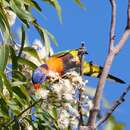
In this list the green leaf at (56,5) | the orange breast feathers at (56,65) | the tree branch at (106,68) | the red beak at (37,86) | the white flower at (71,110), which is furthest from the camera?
the green leaf at (56,5)

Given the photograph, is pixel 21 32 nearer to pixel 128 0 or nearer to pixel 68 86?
pixel 68 86

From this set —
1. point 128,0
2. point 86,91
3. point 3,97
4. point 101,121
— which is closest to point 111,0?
point 128,0

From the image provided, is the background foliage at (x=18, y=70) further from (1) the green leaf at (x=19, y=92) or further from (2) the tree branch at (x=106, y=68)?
(2) the tree branch at (x=106, y=68)

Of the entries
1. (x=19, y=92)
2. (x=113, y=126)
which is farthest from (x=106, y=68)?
(x=19, y=92)

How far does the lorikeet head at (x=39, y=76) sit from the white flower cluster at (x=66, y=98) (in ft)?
0.47

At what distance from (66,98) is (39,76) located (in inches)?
14.7

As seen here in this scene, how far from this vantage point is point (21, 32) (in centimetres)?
160

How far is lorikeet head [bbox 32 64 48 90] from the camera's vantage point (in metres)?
1.33

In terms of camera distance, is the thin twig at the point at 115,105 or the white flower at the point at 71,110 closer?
the thin twig at the point at 115,105

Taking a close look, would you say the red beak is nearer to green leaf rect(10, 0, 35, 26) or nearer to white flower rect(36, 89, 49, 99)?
white flower rect(36, 89, 49, 99)

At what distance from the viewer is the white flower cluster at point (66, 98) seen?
1040mm

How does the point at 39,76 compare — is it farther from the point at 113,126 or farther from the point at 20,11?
the point at 113,126

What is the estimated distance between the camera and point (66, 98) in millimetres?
1050

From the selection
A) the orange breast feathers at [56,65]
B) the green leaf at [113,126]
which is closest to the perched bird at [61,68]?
the orange breast feathers at [56,65]
